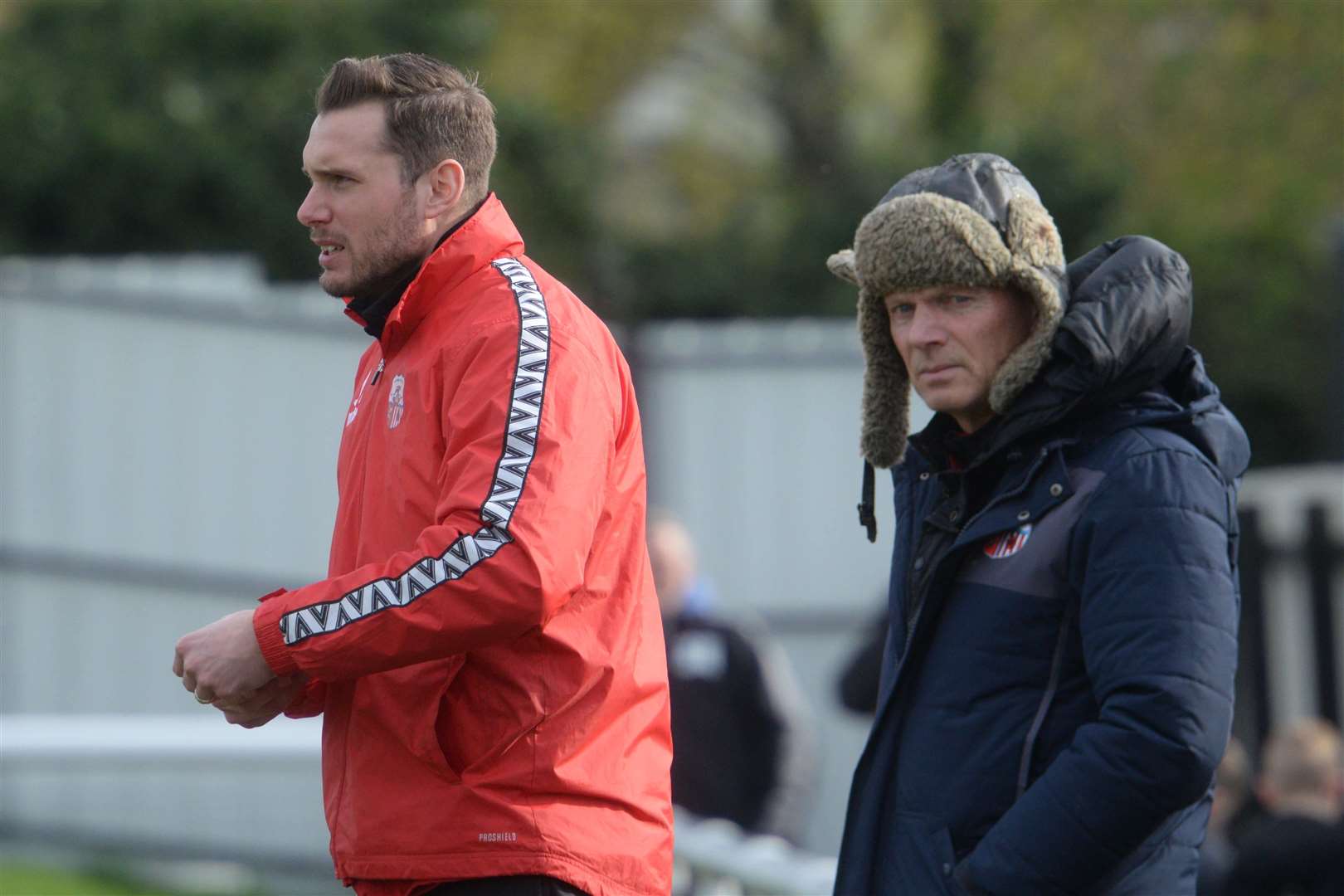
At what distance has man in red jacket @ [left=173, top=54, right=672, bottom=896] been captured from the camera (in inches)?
105

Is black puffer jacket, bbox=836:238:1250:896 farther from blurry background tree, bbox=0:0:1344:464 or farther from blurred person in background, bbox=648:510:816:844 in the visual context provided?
blurry background tree, bbox=0:0:1344:464

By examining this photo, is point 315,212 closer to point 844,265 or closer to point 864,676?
point 844,265

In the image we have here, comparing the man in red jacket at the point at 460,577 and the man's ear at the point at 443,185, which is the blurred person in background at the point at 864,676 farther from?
the man's ear at the point at 443,185

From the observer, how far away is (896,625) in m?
2.92

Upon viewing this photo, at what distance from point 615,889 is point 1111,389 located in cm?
101

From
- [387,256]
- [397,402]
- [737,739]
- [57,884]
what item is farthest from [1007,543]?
[57,884]

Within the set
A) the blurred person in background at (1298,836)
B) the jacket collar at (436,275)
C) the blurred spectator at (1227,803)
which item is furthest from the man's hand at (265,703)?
the blurred spectator at (1227,803)

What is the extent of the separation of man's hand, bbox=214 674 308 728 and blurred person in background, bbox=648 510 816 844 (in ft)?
11.9

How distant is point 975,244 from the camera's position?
9.09 ft

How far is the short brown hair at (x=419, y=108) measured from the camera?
293 centimetres

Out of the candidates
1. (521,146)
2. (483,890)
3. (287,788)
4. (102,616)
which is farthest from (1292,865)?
(521,146)

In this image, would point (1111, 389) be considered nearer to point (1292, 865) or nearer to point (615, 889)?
point (615, 889)

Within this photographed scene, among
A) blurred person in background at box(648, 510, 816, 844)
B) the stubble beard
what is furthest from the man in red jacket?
blurred person in background at box(648, 510, 816, 844)

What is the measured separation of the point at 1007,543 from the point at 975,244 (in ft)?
1.41
